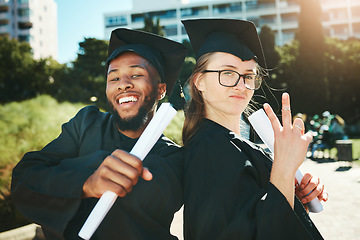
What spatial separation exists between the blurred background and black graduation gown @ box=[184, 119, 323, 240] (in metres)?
0.70

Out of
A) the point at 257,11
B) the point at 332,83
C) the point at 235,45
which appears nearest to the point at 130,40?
the point at 235,45

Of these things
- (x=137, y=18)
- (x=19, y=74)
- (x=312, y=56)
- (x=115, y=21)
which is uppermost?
(x=137, y=18)

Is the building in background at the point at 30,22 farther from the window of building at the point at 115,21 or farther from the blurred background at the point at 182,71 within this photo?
the window of building at the point at 115,21

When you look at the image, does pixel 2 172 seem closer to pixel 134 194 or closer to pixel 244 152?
pixel 134 194

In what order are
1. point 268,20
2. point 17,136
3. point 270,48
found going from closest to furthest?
point 17,136
point 270,48
point 268,20

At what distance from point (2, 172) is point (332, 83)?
Answer: 3093 cm

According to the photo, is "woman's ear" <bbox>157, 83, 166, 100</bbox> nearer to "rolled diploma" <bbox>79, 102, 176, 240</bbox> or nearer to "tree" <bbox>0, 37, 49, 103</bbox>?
"rolled diploma" <bbox>79, 102, 176, 240</bbox>

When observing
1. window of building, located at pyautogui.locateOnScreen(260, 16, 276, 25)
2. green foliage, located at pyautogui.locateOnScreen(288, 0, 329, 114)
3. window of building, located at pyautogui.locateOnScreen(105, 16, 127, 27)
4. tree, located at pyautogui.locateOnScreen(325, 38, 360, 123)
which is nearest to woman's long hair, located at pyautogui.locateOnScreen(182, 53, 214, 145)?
green foliage, located at pyautogui.locateOnScreen(288, 0, 329, 114)

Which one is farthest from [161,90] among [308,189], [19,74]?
[19,74]

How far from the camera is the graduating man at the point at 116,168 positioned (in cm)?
129

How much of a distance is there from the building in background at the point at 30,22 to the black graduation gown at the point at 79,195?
51.1 meters

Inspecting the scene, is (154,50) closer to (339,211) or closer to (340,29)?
(339,211)

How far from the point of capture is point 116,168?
3.62 feet

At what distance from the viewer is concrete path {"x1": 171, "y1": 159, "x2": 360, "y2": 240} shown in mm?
4471
